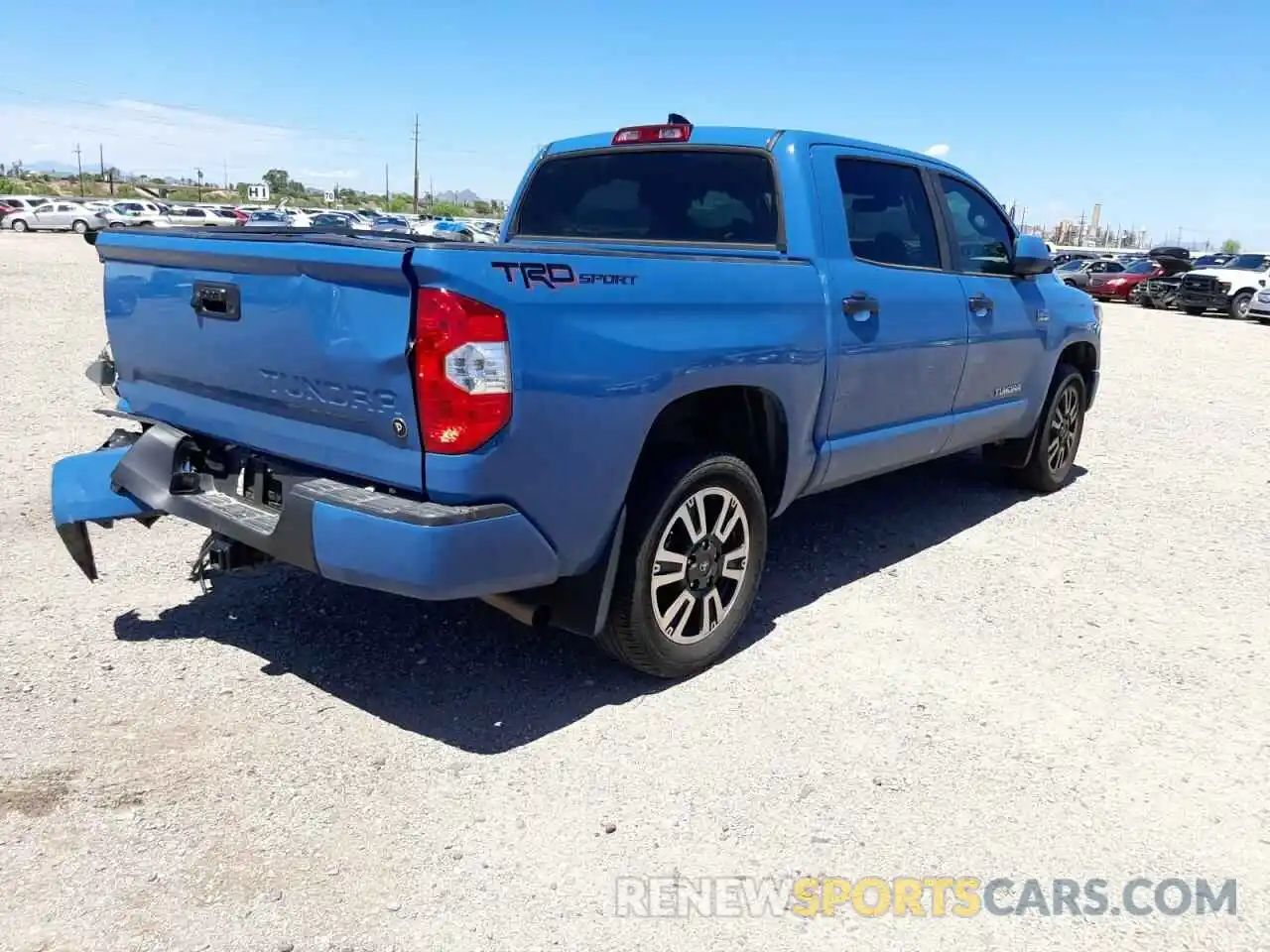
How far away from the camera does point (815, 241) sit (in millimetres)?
4125

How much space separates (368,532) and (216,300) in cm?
101

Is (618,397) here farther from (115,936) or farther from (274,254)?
(115,936)

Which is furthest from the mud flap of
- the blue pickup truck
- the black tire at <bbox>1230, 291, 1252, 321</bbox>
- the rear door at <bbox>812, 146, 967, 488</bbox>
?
the black tire at <bbox>1230, 291, 1252, 321</bbox>

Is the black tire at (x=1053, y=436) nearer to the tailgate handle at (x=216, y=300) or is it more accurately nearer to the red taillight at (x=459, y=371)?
the red taillight at (x=459, y=371)

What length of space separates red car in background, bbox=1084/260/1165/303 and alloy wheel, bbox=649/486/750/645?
31256mm

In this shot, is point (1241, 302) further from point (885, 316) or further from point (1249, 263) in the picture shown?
point (885, 316)

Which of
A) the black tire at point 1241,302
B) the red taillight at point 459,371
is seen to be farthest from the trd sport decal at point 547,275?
the black tire at point 1241,302

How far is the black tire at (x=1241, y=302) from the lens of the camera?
26.3 m

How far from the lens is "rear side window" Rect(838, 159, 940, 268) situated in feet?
14.6

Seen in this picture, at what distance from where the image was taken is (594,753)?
129 inches

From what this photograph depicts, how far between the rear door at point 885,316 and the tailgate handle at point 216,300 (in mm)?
2236

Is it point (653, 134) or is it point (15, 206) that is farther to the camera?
point (15, 206)

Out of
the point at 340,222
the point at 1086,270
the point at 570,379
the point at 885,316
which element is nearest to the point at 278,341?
the point at 570,379

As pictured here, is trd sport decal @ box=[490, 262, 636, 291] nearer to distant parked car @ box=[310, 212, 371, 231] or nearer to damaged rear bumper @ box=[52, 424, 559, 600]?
damaged rear bumper @ box=[52, 424, 559, 600]
